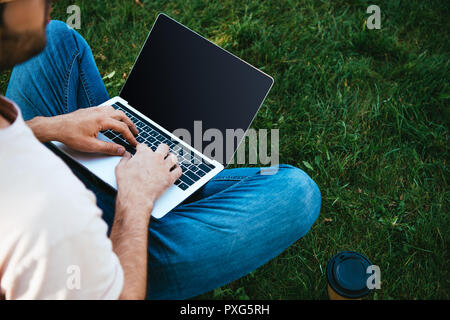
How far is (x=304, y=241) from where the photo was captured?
2115 millimetres

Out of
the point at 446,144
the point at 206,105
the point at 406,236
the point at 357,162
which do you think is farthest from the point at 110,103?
the point at 446,144

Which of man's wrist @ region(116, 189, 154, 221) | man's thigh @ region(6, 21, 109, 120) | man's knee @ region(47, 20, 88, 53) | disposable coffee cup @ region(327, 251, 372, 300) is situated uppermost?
man's knee @ region(47, 20, 88, 53)

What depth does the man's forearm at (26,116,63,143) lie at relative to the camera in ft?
4.82

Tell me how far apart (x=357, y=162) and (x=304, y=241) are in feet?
2.12

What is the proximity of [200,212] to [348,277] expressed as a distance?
772mm

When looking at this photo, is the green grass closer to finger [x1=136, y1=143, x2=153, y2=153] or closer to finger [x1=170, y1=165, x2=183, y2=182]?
finger [x1=170, y1=165, x2=183, y2=182]

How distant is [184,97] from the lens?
1801 millimetres

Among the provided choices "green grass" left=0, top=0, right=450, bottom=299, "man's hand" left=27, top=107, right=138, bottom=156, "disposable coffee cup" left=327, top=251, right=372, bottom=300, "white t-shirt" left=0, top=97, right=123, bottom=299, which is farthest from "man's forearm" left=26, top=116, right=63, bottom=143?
"disposable coffee cup" left=327, top=251, right=372, bottom=300

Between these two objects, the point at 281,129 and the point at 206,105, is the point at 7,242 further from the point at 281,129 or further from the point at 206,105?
the point at 281,129

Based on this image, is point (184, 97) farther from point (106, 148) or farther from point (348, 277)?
point (348, 277)

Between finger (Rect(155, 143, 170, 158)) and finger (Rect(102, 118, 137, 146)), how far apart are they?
0.40 feet

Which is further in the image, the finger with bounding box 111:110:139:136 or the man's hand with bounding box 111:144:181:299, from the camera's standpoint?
the finger with bounding box 111:110:139:136

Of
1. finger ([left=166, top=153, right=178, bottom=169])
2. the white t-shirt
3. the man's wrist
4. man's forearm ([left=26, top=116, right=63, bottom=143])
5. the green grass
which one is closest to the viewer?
the white t-shirt

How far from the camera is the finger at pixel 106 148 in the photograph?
1.52m
